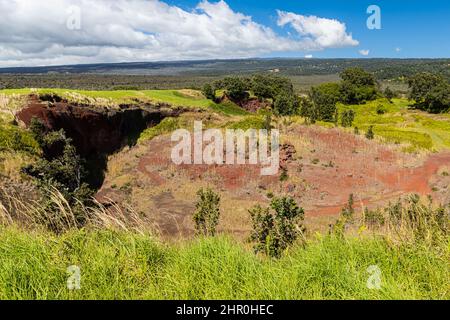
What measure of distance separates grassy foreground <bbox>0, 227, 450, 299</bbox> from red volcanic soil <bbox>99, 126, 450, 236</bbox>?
1391 cm

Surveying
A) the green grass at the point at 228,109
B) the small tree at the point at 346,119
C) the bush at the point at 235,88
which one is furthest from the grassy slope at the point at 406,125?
the bush at the point at 235,88

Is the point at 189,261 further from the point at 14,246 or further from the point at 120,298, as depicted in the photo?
the point at 14,246

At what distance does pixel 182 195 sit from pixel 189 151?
699 centimetres

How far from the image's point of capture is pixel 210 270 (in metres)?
3.38

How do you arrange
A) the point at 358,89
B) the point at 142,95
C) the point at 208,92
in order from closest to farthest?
the point at 142,95 → the point at 208,92 → the point at 358,89

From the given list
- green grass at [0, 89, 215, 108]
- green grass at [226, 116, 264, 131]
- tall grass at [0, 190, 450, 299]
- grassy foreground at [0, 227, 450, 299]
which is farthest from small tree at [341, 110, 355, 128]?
grassy foreground at [0, 227, 450, 299]

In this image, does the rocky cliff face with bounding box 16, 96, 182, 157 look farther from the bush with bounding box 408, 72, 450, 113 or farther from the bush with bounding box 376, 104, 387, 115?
the bush with bounding box 408, 72, 450, 113

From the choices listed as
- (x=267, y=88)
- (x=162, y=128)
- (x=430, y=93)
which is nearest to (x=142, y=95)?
(x=162, y=128)

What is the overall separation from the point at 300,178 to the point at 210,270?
21.7m

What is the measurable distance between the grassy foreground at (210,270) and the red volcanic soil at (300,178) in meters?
13.9

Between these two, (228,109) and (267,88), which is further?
(267,88)

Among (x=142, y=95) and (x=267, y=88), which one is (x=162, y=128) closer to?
(x=142, y=95)

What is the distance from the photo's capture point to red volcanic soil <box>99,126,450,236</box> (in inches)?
834
